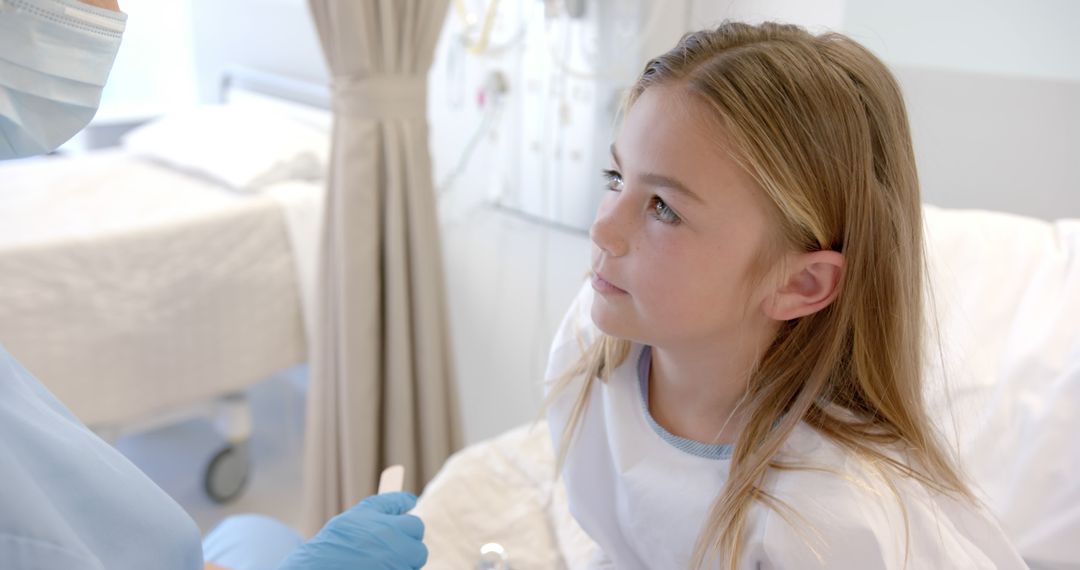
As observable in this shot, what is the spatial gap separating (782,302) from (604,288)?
20 centimetres

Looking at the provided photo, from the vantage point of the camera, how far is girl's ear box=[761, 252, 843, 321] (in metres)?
0.95

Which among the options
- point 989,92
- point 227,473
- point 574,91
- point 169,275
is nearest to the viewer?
point 989,92

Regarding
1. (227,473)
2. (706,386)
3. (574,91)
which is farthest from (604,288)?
(227,473)

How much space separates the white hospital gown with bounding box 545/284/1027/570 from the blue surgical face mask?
69 cm

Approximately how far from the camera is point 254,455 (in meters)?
2.86

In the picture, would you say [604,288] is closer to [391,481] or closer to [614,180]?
[614,180]

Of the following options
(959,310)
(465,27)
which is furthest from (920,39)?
(465,27)

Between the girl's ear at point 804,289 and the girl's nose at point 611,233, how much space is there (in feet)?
0.57

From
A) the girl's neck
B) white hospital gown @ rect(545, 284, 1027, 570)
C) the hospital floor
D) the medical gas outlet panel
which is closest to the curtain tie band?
the medical gas outlet panel

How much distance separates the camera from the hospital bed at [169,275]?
2.09 metres

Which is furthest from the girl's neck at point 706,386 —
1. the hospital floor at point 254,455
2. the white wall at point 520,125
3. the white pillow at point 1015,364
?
the hospital floor at point 254,455

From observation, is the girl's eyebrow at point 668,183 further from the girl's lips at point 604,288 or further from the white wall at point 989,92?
the white wall at point 989,92

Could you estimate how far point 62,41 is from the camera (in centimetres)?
93

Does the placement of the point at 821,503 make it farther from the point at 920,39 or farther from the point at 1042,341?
the point at 920,39
